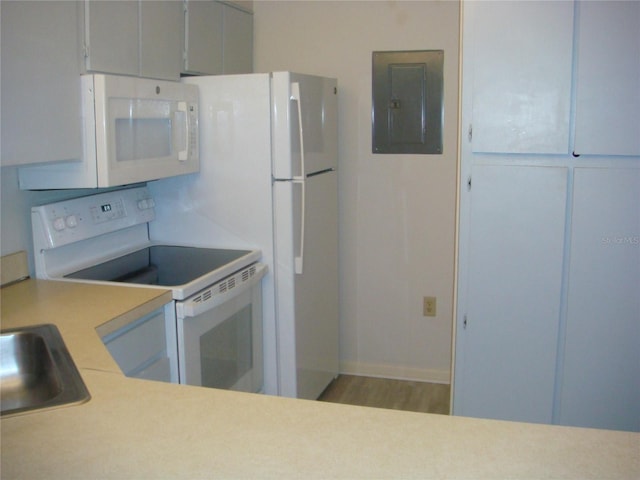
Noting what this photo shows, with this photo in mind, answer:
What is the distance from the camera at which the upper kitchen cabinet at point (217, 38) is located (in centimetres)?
308

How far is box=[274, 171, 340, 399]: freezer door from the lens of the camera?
314 cm

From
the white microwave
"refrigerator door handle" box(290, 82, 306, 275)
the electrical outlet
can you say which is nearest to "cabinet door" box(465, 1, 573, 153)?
"refrigerator door handle" box(290, 82, 306, 275)

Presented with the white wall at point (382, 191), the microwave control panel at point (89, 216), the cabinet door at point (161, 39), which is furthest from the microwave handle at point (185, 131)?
the white wall at point (382, 191)

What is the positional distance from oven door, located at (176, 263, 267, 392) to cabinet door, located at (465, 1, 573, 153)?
45.2 inches

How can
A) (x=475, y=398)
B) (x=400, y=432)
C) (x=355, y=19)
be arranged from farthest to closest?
1. (x=355, y=19)
2. (x=475, y=398)
3. (x=400, y=432)

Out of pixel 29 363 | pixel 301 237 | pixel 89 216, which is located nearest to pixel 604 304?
pixel 301 237

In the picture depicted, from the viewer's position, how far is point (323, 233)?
11.8 ft

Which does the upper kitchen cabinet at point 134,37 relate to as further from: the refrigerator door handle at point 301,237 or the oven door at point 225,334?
the oven door at point 225,334

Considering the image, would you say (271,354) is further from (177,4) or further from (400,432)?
(400,432)

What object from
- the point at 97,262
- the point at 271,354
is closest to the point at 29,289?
the point at 97,262

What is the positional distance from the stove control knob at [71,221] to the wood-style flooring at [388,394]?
163cm

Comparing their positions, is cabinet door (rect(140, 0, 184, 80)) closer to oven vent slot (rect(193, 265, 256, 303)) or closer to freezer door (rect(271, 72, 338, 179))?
freezer door (rect(271, 72, 338, 179))

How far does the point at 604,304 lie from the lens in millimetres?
2428

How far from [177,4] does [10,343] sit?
64.8 inches
